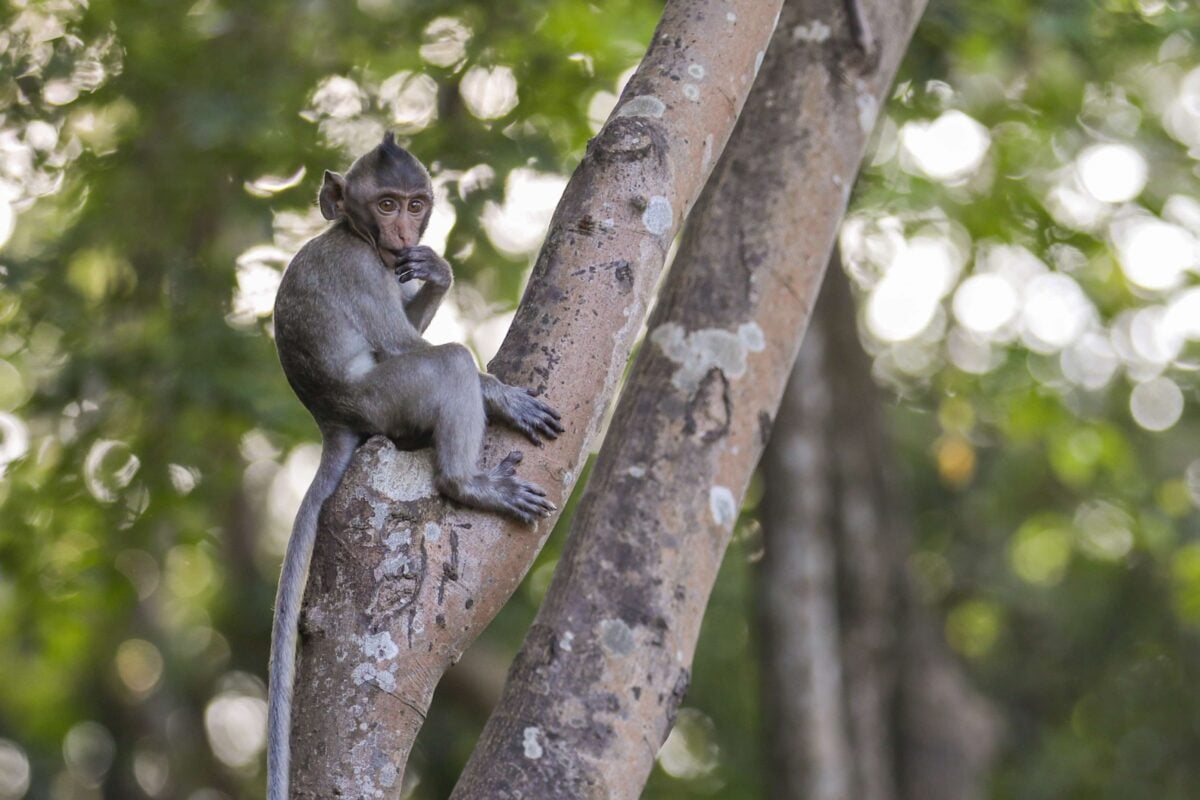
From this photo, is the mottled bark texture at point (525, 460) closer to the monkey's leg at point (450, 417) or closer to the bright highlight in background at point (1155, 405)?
the monkey's leg at point (450, 417)

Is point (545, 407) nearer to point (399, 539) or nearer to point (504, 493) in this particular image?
point (504, 493)

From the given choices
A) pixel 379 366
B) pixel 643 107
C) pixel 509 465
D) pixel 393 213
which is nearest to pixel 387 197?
pixel 393 213

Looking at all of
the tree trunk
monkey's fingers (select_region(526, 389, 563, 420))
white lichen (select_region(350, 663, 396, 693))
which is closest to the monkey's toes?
monkey's fingers (select_region(526, 389, 563, 420))

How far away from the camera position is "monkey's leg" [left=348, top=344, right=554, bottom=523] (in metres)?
2.79

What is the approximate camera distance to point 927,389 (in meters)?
12.3

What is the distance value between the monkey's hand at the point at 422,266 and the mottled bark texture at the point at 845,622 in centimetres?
359

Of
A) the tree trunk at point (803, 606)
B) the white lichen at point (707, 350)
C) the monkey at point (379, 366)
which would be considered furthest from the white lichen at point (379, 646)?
the tree trunk at point (803, 606)

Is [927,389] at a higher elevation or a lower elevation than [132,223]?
lower

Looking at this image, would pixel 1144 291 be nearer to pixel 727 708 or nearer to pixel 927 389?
pixel 927 389

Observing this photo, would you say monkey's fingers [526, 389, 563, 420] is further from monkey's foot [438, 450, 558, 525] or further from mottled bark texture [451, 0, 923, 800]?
mottled bark texture [451, 0, 923, 800]

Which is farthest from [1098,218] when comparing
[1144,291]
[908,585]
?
[908,585]

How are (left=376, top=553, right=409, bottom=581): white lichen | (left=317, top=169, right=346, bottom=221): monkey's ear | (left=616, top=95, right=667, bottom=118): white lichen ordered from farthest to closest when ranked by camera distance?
1. (left=317, top=169, right=346, bottom=221): monkey's ear
2. (left=616, top=95, right=667, bottom=118): white lichen
3. (left=376, top=553, right=409, bottom=581): white lichen

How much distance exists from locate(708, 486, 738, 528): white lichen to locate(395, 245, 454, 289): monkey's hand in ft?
3.43

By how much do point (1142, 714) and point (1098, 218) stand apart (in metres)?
7.79
